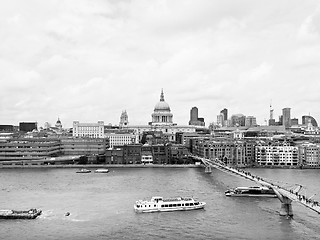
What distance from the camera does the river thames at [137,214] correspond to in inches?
773

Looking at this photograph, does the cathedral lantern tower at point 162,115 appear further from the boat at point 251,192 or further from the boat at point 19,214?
the boat at point 19,214

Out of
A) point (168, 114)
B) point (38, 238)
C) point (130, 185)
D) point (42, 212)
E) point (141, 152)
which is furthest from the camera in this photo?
point (168, 114)

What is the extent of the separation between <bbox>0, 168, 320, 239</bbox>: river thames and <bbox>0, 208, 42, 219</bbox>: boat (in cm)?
38

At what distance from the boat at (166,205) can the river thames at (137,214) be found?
1.39 feet

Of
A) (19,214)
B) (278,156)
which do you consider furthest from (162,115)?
(19,214)

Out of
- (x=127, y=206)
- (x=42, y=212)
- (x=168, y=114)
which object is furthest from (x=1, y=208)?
(x=168, y=114)

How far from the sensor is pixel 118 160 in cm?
5331

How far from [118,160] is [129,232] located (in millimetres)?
33662

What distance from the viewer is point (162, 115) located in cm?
9844

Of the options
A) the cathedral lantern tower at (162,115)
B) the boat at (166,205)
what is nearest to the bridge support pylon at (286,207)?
the boat at (166,205)

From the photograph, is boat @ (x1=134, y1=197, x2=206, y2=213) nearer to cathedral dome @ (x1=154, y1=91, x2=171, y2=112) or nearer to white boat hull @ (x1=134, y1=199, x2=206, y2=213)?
white boat hull @ (x1=134, y1=199, x2=206, y2=213)

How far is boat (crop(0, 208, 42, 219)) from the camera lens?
73.9ft

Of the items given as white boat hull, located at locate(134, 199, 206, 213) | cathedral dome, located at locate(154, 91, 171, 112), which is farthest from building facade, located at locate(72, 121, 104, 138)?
white boat hull, located at locate(134, 199, 206, 213)

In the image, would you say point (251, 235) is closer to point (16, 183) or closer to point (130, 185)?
point (130, 185)
